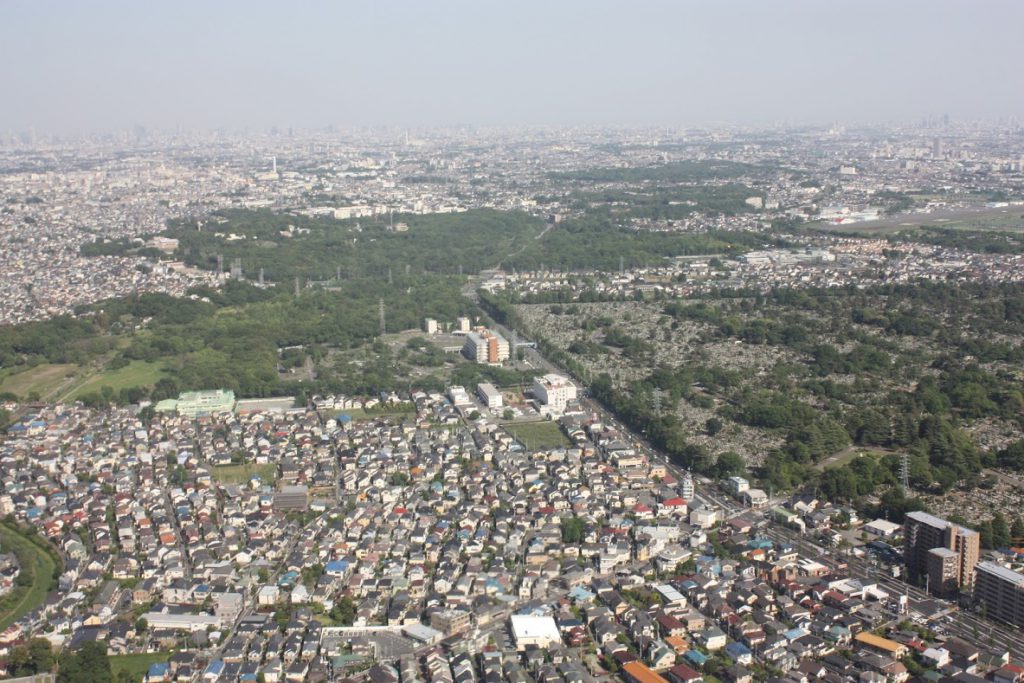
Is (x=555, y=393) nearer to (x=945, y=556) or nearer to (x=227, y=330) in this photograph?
(x=945, y=556)

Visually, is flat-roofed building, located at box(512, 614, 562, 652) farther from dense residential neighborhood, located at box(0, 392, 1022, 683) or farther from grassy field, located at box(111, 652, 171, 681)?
grassy field, located at box(111, 652, 171, 681)

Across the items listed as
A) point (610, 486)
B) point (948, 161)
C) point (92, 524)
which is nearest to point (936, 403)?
point (610, 486)

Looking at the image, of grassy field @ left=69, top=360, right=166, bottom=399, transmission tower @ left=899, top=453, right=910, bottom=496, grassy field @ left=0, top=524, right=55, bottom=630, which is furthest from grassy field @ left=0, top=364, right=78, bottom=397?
transmission tower @ left=899, top=453, right=910, bottom=496

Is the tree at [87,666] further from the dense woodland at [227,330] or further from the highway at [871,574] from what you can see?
the dense woodland at [227,330]

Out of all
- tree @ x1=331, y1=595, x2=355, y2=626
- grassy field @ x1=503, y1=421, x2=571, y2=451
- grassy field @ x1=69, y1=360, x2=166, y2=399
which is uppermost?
tree @ x1=331, y1=595, x2=355, y2=626

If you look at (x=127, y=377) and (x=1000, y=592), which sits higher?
(x=1000, y=592)

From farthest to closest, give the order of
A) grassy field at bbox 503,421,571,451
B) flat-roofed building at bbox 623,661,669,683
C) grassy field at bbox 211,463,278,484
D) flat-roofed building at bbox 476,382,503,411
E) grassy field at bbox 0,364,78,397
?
grassy field at bbox 0,364,78,397 < flat-roofed building at bbox 476,382,503,411 < grassy field at bbox 503,421,571,451 < grassy field at bbox 211,463,278,484 < flat-roofed building at bbox 623,661,669,683

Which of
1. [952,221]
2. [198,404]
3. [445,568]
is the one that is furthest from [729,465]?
[952,221]
